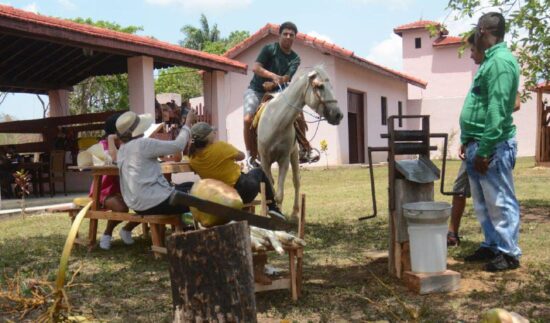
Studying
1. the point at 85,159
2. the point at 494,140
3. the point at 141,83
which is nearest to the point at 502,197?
the point at 494,140

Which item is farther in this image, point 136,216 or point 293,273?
point 136,216

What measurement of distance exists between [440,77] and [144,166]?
25.3m

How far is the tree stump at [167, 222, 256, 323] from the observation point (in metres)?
2.64

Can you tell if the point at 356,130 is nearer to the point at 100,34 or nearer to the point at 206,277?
the point at 100,34

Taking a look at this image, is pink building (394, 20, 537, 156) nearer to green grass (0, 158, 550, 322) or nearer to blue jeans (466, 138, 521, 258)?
green grass (0, 158, 550, 322)

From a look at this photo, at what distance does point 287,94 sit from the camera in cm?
642

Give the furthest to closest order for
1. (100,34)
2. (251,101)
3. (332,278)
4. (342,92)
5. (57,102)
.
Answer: (342,92), (57,102), (100,34), (251,101), (332,278)

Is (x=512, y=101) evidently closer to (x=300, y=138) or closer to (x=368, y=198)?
(x=300, y=138)

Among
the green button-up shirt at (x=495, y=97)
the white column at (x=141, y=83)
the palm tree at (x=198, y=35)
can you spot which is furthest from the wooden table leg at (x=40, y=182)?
the palm tree at (x=198, y=35)

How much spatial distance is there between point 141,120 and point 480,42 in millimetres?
3031

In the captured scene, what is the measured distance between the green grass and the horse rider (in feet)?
4.22

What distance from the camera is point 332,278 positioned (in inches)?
169

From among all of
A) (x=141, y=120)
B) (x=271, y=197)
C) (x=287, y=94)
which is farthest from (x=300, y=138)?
(x=141, y=120)

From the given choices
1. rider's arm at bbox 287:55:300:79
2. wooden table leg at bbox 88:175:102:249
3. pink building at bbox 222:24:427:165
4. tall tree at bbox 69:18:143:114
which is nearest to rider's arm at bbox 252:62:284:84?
rider's arm at bbox 287:55:300:79
